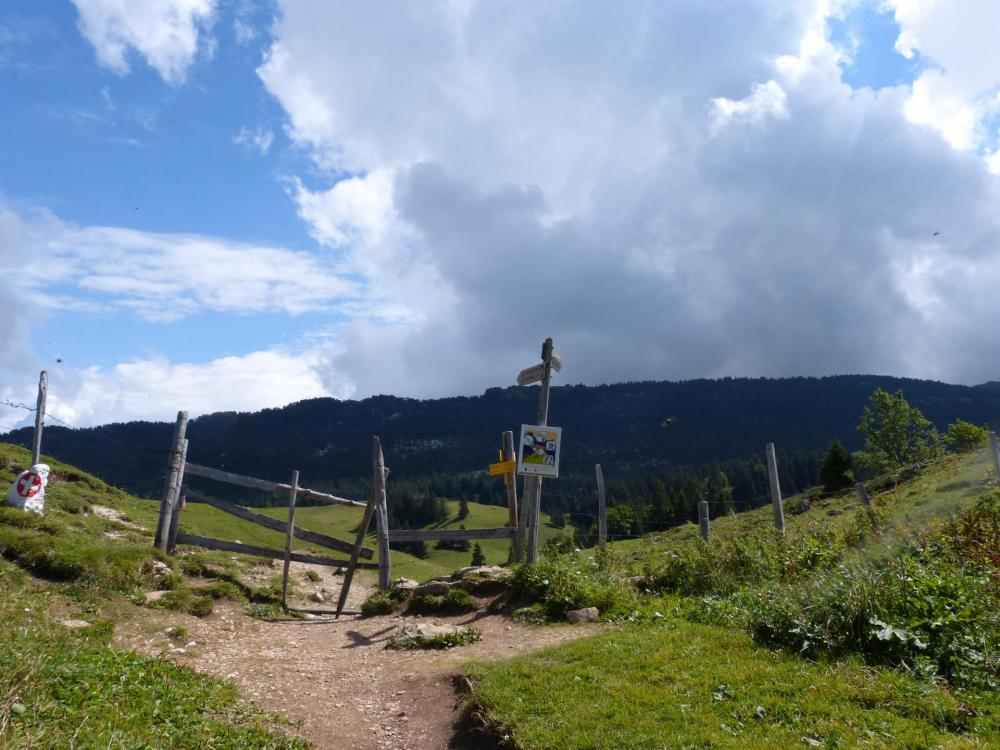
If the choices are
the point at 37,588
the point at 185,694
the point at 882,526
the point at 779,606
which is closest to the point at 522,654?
the point at 779,606

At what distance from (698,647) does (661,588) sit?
151 inches

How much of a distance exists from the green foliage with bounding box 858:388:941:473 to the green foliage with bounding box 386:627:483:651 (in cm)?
6129

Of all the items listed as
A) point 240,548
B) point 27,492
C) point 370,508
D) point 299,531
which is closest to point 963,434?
point 370,508

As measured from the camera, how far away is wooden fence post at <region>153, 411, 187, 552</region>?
49.1ft

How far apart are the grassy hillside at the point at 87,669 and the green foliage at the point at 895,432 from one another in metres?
64.6

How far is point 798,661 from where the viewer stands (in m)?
6.74

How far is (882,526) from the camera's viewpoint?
10750 millimetres

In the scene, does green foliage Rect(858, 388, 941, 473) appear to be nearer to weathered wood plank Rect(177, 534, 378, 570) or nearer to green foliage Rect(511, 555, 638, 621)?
green foliage Rect(511, 555, 638, 621)

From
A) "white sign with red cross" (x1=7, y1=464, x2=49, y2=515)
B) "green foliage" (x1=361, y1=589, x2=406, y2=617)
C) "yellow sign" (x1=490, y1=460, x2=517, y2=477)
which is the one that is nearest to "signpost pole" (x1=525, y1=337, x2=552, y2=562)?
"yellow sign" (x1=490, y1=460, x2=517, y2=477)

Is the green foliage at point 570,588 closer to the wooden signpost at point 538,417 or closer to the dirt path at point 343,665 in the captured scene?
the dirt path at point 343,665

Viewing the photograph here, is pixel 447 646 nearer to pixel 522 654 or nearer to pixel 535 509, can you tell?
pixel 522 654

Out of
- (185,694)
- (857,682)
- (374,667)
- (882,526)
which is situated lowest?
(374,667)

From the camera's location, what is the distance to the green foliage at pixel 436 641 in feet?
32.5

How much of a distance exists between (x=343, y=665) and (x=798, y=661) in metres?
6.27
